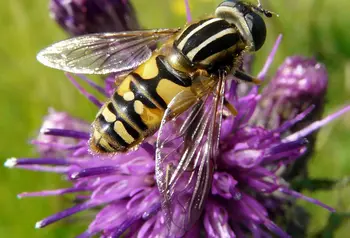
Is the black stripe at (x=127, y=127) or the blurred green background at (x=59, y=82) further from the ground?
the black stripe at (x=127, y=127)

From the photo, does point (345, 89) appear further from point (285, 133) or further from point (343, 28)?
point (285, 133)

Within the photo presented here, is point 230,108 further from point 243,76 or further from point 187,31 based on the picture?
point 187,31

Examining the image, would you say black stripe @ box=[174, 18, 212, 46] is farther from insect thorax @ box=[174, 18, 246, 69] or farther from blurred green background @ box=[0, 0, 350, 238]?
blurred green background @ box=[0, 0, 350, 238]

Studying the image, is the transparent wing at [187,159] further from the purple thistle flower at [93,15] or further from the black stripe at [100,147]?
the purple thistle flower at [93,15]

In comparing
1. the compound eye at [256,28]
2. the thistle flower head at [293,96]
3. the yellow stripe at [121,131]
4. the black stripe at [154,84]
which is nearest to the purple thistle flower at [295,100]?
the thistle flower head at [293,96]

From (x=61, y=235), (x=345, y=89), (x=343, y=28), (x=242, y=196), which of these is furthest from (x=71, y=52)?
(x=343, y=28)

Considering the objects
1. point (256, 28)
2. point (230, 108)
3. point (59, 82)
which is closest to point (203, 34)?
point (256, 28)

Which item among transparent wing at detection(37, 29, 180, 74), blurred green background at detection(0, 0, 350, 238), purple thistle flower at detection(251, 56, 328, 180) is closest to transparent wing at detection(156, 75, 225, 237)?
transparent wing at detection(37, 29, 180, 74)
